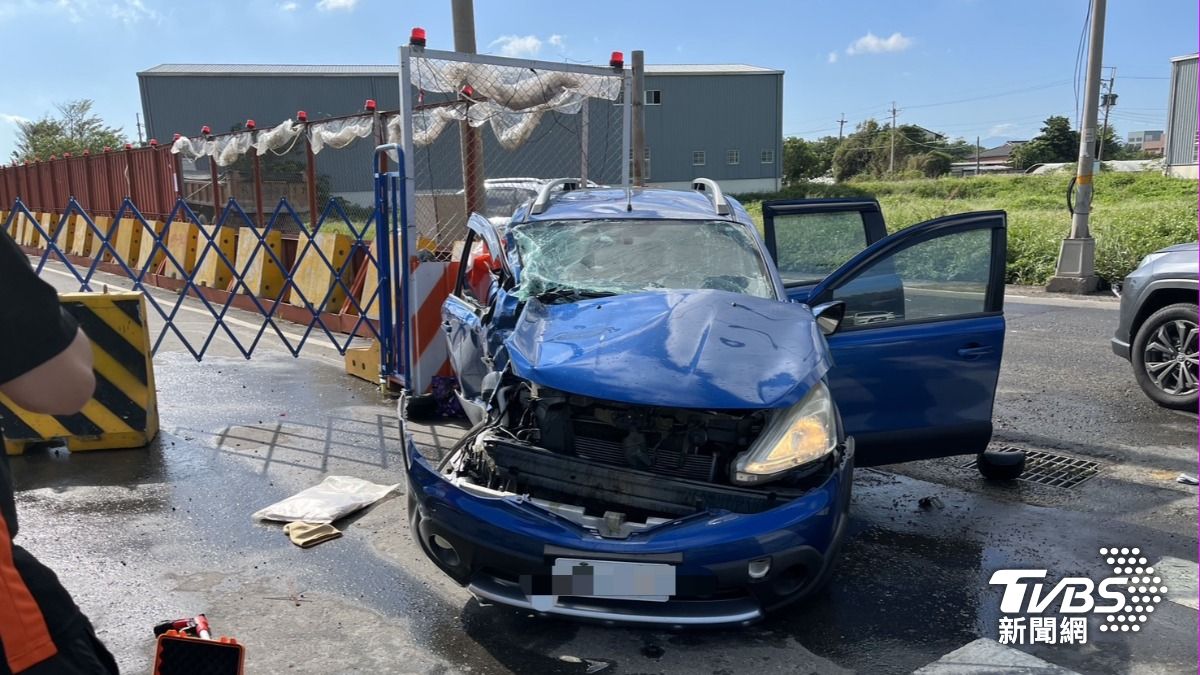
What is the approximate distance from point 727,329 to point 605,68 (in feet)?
16.6

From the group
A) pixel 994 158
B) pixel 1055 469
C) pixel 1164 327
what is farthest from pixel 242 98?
pixel 994 158

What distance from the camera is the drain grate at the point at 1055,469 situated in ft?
16.7

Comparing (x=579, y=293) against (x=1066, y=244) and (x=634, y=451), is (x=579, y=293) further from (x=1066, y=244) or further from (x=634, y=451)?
(x=1066, y=244)

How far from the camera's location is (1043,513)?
4.59m

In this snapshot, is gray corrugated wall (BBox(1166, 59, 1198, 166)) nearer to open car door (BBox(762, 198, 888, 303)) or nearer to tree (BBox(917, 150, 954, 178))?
tree (BBox(917, 150, 954, 178))

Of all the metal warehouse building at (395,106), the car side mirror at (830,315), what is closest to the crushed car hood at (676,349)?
the car side mirror at (830,315)

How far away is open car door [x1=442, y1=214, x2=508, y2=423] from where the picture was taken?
15.0ft

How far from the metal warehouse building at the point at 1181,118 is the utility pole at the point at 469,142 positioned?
140 ft

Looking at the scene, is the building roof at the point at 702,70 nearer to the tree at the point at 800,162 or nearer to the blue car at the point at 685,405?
the tree at the point at 800,162

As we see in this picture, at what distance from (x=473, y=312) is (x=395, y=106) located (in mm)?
44112

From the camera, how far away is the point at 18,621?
57.2 inches

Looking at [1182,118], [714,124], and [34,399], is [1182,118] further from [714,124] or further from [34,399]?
[34,399]

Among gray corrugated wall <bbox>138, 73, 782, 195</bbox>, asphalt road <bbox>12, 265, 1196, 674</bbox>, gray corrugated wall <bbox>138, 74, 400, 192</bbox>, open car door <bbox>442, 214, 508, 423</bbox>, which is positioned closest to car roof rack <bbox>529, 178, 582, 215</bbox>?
open car door <bbox>442, 214, 508, 423</bbox>

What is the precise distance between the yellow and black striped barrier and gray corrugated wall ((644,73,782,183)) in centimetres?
4354
